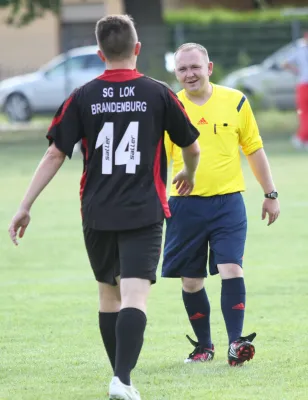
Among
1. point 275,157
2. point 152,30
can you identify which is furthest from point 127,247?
point 152,30

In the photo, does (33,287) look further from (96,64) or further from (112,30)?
(96,64)

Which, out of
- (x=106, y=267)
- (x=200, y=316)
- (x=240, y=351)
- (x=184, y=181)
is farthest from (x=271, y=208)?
(x=106, y=267)

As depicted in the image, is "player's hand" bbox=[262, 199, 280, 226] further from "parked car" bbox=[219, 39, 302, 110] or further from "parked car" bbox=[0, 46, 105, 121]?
"parked car" bbox=[219, 39, 302, 110]

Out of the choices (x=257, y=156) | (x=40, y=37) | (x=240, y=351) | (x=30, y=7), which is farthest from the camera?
(x=40, y=37)

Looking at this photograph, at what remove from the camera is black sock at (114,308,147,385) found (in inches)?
212

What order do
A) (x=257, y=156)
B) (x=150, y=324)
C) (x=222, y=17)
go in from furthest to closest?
1. (x=222, y=17)
2. (x=150, y=324)
3. (x=257, y=156)

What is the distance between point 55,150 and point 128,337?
94 cm

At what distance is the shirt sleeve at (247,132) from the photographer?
6.79 metres

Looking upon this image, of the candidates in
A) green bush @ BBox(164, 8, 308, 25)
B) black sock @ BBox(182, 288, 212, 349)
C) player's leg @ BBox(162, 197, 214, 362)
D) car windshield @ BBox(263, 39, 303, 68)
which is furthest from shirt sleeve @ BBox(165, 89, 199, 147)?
green bush @ BBox(164, 8, 308, 25)

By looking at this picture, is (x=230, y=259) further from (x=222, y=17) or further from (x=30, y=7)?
(x=222, y=17)

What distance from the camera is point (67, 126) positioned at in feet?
18.1

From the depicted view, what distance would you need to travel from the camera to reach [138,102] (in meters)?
5.44

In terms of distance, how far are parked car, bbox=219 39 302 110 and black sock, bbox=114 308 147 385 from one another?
24.2m

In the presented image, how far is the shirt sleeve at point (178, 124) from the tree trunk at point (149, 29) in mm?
22774
